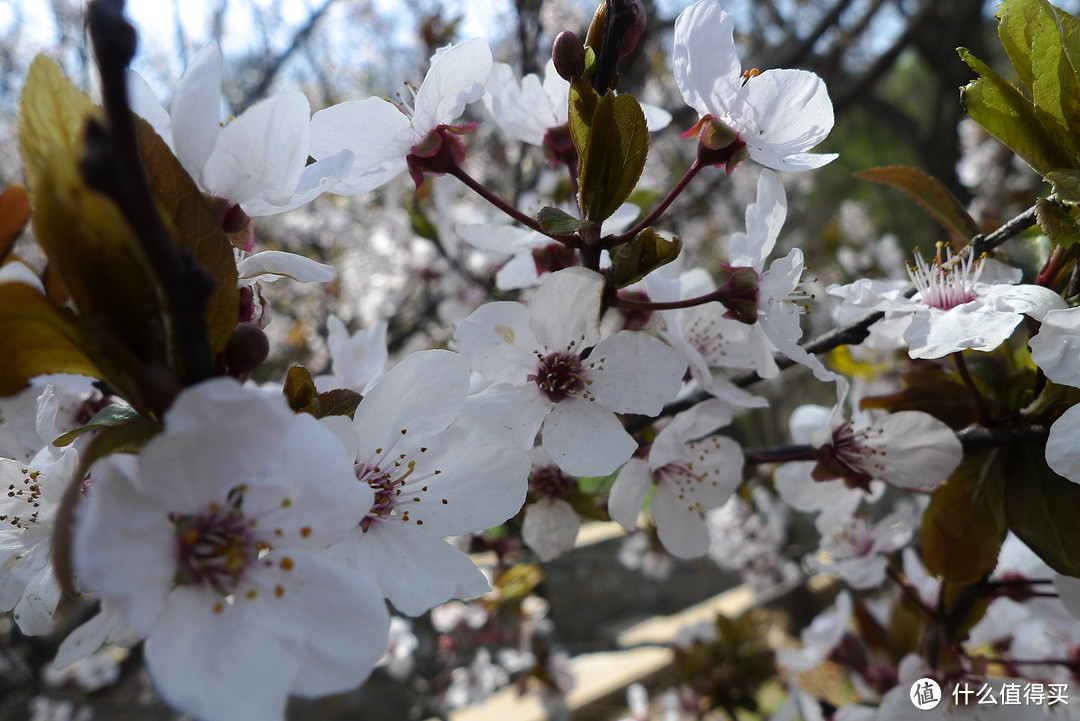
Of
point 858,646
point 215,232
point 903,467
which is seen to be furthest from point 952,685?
point 215,232

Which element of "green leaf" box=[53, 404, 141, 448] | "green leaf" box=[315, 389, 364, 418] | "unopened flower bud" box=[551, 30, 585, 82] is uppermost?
"unopened flower bud" box=[551, 30, 585, 82]

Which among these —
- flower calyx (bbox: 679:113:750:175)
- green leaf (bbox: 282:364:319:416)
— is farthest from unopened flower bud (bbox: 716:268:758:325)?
green leaf (bbox: 282:364:319:416)

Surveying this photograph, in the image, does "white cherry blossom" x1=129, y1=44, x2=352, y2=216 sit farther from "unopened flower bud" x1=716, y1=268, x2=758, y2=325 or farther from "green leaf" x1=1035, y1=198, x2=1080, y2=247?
"green leaf" x1=1035, y1=198, x2=1080, y2=247

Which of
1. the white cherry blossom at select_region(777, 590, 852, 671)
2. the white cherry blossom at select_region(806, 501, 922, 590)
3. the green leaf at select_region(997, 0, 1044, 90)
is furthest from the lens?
the white cherry blossom at select_region(777, 590, 852, 671)

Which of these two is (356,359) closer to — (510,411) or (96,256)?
(510,411)

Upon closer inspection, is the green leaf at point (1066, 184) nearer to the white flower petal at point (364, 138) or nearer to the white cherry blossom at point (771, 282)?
the white cherry blossom at point (771, 282)

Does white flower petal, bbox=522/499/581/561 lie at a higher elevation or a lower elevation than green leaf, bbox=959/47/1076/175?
lower

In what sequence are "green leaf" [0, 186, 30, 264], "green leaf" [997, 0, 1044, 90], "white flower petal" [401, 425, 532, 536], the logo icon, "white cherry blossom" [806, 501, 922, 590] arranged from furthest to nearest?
"white cherry blossom" [806, 501, 922, 590] < the logo icon < "green leaf" [997, 0, 1044, 90] < "white flower petal" [401, 425, 532, 536] < "green leaf" [0, 186, 30, 264]
